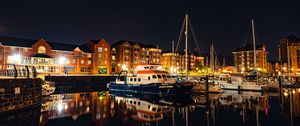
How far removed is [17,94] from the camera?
20.2m

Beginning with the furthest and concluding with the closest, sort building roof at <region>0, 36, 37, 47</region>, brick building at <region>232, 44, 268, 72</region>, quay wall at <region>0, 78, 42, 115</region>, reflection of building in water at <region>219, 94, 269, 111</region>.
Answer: brick building at <region>232, 44, 268, 72</region>, building roof at <region>0, 36, 37, 47</region>, reflection of building in water at <region>219, 94, 269, 111</region>, quay wall at <region>0, 78, 42, 115</region>

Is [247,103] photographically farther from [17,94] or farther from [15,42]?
[15,42]

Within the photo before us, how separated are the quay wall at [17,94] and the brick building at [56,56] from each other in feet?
150

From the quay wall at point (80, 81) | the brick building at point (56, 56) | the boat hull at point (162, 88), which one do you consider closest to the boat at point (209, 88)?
the boat hull at point (162, 88)

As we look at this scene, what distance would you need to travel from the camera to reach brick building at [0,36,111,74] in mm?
67938

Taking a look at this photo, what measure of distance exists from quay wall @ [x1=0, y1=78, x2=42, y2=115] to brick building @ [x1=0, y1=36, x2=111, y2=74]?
45586 mm

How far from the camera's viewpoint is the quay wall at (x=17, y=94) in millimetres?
18719

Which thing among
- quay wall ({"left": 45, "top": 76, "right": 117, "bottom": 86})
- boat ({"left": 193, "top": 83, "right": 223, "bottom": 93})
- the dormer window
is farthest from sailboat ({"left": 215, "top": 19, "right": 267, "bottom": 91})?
the dormer window

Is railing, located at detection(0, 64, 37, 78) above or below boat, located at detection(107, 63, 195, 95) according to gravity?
above

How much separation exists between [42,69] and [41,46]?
8.73 m

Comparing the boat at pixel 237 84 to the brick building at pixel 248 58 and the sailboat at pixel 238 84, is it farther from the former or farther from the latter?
the brick building at pixel 248 58

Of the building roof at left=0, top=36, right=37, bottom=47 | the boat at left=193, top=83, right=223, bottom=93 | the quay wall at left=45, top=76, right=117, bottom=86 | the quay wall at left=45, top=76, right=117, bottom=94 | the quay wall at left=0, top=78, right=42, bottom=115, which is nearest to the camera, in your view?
the quay wall at left=0, top=78, right=42, bottom=115

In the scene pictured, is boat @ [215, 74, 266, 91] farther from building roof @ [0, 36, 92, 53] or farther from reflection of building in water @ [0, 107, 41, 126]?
building roof @ [0, 36, 92, 53]

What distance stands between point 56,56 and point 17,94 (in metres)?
61.8
